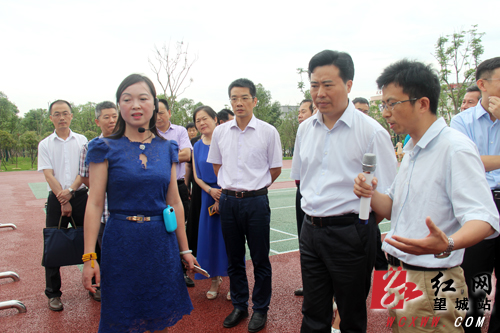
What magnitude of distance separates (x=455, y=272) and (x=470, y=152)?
0.67 m

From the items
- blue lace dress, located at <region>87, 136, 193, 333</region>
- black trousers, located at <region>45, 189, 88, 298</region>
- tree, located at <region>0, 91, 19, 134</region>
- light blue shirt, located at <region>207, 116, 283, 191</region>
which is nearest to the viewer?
blue lace dress, located at <region>87, 136, 193, 333</region>

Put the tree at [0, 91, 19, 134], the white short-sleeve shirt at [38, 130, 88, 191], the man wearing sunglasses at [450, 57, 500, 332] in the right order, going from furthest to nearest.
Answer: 1. the tree at [0, 91, 19, 134]
2. the white short-sleeve shirt at [38, 130, 88, 191]
3. the man wearing sunglasses at [450, 57, 500, 332]

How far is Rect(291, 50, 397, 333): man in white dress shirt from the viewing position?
2.51m

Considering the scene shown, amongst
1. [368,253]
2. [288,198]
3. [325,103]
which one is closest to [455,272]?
[368,253]

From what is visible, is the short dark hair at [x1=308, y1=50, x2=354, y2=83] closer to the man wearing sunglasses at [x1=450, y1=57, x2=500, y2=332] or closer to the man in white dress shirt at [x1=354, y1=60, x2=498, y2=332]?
the man in white dress shirt at [x1=354, y1=60, x2=498, y2=332]

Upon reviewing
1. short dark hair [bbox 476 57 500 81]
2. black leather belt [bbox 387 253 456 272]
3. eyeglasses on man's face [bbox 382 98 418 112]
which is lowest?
black leather belt [bbox 387 253 456 272]

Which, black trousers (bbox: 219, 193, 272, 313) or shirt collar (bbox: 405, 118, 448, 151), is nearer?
shirt collar (bbox: 405, 118, 448, 151)

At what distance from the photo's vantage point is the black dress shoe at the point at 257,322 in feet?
11.7

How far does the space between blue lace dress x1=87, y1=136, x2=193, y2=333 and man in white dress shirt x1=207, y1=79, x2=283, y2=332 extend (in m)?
1.41

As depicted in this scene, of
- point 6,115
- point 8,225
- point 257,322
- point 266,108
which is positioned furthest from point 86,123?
point 257,322

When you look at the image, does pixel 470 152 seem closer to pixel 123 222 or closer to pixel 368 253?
pixel 368 253

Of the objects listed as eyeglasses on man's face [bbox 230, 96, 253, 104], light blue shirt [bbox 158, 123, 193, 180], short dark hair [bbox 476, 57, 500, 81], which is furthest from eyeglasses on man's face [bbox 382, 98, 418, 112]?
light blue shirt [bbox 158, 123, 193, 180]

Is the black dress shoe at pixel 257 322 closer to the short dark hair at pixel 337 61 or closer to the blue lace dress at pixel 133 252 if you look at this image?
the blue lace dress at pixel 133 252

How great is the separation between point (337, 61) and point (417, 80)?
0.69m
